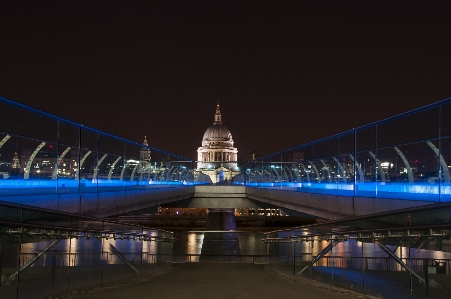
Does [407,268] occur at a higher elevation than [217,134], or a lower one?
lower

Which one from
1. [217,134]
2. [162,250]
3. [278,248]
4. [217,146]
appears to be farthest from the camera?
[217,134]

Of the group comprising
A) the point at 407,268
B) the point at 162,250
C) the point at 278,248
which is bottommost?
the point at 162,250

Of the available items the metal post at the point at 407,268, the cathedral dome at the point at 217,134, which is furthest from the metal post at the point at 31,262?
the cathedral dome at the point at 217,134

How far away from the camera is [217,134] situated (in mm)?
177000

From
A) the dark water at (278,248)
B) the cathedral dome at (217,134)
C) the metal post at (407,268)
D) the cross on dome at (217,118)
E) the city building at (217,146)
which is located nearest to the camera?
the metal post at (407,268)

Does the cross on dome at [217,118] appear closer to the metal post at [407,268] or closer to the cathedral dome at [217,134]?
the cathedral dome at [217,134]

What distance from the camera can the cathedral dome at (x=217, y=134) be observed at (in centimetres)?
17562

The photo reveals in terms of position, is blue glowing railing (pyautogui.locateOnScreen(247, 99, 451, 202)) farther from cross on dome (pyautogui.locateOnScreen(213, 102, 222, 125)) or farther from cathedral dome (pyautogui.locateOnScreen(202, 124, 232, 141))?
cross on dome (pyautogui.locateOnScreen(213, 102, 222, 125))

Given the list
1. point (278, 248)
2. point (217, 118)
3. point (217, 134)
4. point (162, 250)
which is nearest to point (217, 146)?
point (217, 134)

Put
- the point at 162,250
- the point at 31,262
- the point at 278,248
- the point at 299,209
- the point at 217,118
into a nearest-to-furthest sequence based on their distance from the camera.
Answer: the point at 31,262 < the point at 278,248 < the point at 162,250 < the point at 299,209 < the point at 217,118

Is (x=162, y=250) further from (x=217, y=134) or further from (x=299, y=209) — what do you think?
(x=217, y=134)

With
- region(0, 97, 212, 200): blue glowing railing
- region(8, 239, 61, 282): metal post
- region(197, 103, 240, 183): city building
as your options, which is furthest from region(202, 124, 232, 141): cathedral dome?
region(8, 239, 61, 282): metal post

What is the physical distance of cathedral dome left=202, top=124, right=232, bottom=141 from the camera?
175625 mm

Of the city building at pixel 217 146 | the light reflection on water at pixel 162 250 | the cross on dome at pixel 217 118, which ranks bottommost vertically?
the light reflection on water at pixel 162 250
